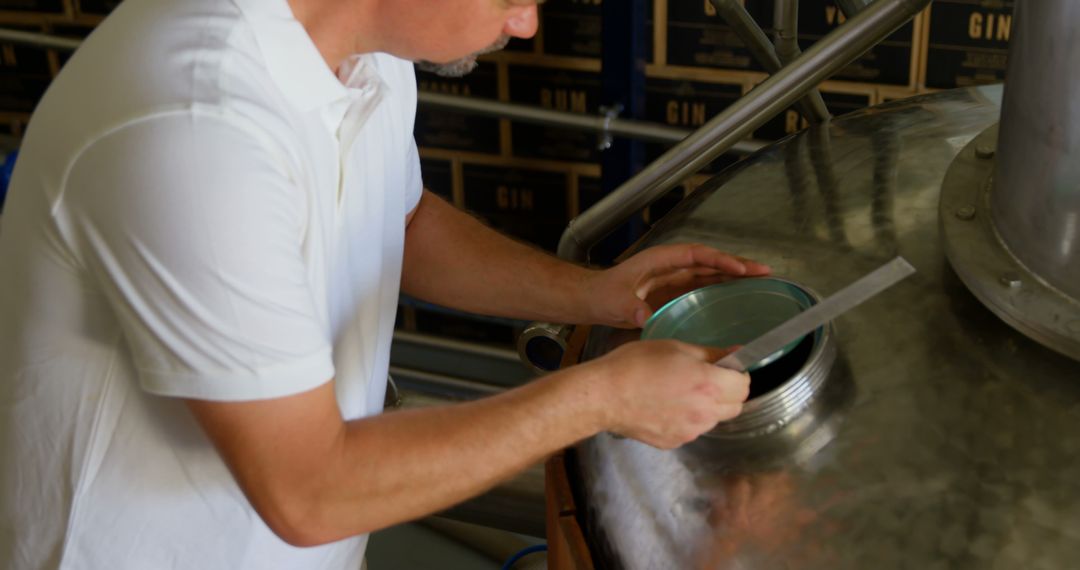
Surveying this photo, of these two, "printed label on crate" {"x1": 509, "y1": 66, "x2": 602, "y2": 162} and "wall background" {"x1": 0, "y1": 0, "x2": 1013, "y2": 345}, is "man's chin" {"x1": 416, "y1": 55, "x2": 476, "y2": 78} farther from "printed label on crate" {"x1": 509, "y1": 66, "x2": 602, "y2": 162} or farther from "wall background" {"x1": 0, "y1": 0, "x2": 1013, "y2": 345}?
"printed label on crate" {"x1": 509, "y1": 66, "x2": 602, "y2": 162}

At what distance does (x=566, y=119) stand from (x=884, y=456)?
1.24 meters

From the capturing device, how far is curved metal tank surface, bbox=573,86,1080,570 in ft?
2.51

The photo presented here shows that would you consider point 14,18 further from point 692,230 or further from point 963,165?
point 963,165

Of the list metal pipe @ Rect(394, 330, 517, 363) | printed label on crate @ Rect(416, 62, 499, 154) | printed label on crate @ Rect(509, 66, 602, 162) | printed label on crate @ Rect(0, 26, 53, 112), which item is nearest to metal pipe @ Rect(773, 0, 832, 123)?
printed label on crate @ Rect(509, 66, 602, 162)

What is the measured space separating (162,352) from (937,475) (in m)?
0.52

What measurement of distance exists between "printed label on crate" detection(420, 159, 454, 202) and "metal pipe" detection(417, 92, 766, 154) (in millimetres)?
487

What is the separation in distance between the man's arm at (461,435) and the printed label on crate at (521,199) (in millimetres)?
1647

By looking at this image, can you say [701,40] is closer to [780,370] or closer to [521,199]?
[521,199]

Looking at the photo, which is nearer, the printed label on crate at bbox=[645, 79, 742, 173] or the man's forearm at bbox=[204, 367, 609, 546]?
the man's forearm at bbox=[204, 367, 609, 546]

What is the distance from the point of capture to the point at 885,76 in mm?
2205

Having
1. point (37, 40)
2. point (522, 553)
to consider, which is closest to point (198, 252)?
point (522, 553)

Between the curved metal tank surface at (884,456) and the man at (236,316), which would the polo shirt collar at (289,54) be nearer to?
the man at (236,316)

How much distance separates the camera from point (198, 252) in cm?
75

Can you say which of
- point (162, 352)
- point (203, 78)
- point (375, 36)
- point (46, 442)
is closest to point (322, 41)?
point (375, 36)
